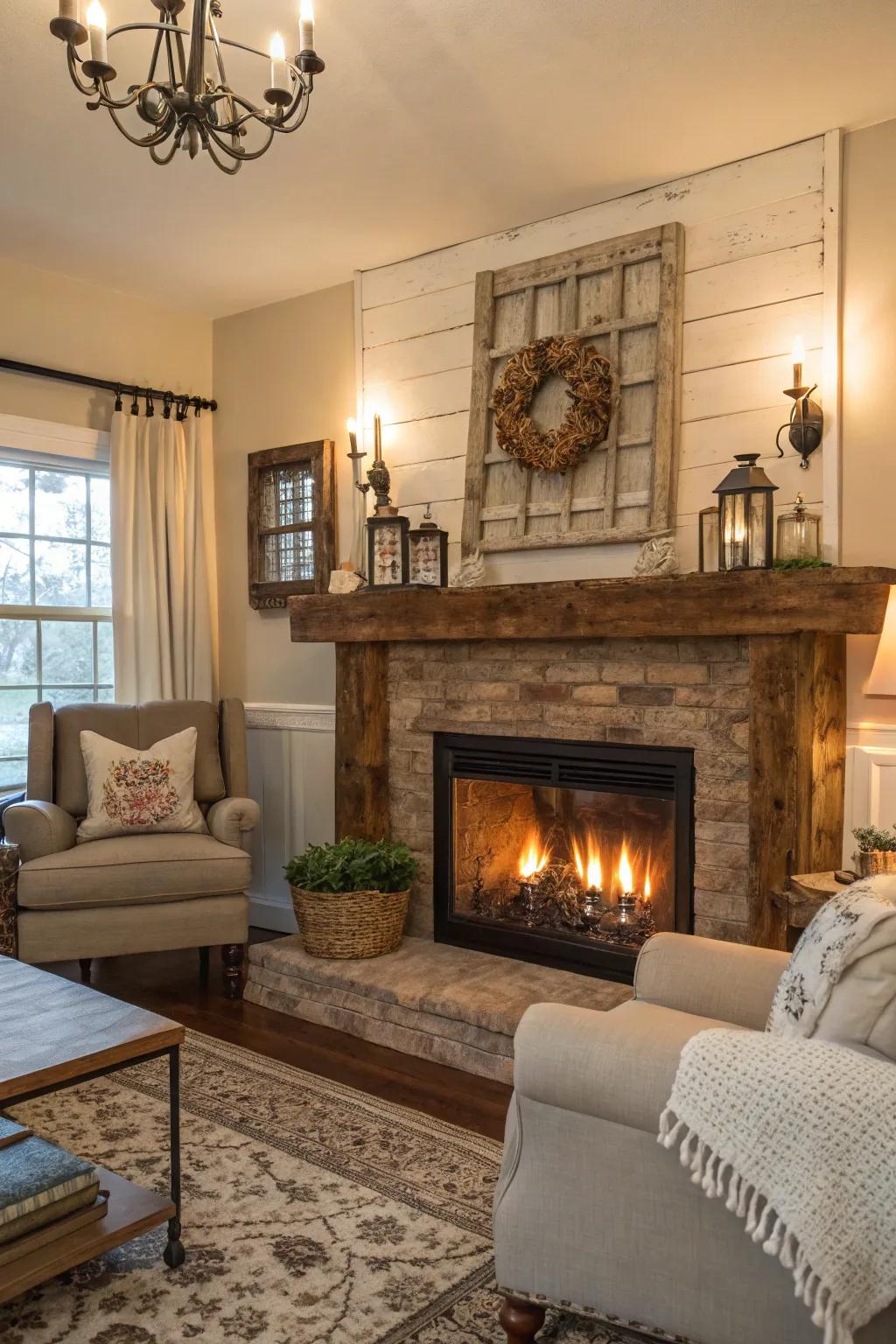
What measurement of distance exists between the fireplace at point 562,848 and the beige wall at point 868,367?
689mm

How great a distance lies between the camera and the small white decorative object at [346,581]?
12.9 ft

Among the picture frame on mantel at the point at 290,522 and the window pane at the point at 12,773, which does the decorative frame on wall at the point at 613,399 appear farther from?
the window pane at the point at 12,773

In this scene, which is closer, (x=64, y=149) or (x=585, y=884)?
(x=64, y=149)

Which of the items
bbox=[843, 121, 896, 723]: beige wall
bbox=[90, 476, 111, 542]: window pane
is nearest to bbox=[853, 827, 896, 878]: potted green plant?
bbox=[843, 121, 896, 723]: beige wall

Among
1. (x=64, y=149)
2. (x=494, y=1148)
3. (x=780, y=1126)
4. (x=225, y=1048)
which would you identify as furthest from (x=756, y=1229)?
(x=64, y=149)

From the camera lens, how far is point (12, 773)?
4.24 m

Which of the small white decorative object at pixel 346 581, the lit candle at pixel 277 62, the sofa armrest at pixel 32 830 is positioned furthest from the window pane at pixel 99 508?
the lit candle at pixel 277 62

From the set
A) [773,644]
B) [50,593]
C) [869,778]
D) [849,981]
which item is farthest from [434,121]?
[849,981]

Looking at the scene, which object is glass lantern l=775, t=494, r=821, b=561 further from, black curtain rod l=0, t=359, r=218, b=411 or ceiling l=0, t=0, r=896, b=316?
black curtain rod l=0, t=359, r=218, b=411

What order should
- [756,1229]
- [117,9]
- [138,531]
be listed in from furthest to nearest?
[138,531], [117,9], [756,1229]

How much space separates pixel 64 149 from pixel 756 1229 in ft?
10.7

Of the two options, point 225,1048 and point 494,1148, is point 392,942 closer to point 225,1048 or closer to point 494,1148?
point 225,1048

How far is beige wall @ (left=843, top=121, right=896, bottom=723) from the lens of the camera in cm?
301

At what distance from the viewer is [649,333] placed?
11.3ft
